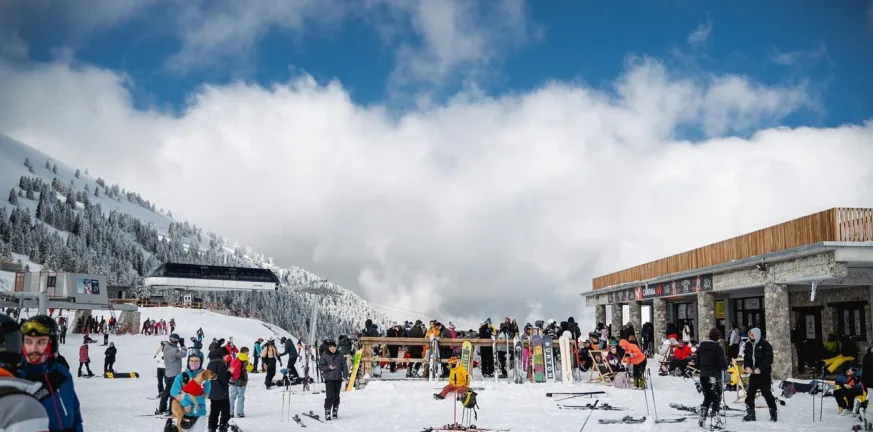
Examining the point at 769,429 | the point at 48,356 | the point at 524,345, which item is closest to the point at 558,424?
the point at 769,429

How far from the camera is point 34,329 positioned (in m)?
3.93

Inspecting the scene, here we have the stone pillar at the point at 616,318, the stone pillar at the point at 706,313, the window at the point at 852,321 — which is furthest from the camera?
the stone pillar at the point at 616,318

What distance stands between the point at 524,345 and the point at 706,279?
Answer: 9.97m

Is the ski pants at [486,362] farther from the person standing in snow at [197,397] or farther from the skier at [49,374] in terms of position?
the skier at [49,374]

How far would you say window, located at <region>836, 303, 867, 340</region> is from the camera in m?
21.2

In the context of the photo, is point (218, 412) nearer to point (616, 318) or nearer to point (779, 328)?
point (779, 328)

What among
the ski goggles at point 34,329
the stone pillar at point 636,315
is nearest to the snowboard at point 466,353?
Result: the ski goggles at point 34,329

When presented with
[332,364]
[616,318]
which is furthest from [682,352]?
[616,318]

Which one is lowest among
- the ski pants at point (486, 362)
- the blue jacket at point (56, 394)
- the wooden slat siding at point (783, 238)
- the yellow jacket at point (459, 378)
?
the ski pants at point (486, 362)

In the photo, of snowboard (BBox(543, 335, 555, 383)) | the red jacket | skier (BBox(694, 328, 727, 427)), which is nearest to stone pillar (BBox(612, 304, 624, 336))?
the red jacket

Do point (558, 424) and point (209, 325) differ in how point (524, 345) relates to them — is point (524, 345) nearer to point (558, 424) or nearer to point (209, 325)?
point (558, 424)

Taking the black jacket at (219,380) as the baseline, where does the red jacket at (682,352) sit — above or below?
below

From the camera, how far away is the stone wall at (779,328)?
20.5 m

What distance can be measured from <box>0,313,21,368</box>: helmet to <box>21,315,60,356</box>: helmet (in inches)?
23.2
